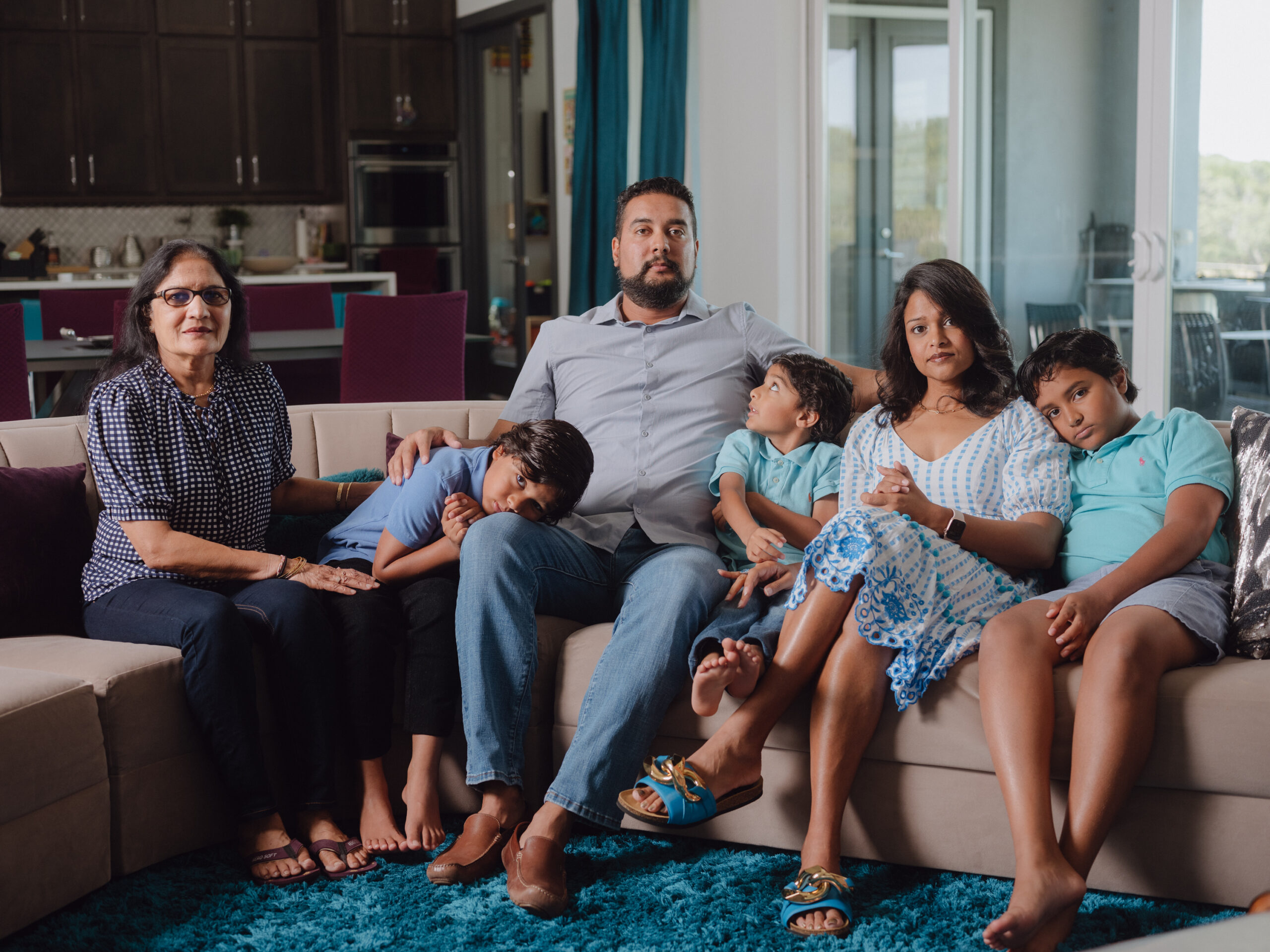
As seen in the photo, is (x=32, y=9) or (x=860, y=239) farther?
(x=32, y=9)

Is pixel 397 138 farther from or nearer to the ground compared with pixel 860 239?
farther from the ground

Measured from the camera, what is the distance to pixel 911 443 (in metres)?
2.23

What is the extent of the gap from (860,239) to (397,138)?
3554 millimetres

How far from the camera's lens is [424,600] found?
2158 mm

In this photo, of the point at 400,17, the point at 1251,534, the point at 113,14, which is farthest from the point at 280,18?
the point at 1251,534

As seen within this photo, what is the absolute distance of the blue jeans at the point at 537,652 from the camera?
75.3 inches

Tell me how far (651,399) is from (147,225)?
6124mm

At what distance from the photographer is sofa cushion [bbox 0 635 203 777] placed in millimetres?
1945

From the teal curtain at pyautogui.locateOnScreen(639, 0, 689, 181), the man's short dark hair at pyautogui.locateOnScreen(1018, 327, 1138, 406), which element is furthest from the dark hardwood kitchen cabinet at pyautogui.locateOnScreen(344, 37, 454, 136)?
the man's short dark hair at pyautogui.locateOnScreen(1018, 327, 1138, 406)

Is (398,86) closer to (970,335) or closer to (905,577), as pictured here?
(970,335)

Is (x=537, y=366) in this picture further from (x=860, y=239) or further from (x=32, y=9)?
(x=32, y=9)

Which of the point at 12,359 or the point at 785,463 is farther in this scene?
the point at 12,359

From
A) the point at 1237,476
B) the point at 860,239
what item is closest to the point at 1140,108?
the point at 860,239

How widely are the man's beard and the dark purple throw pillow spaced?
1203 millimetres
